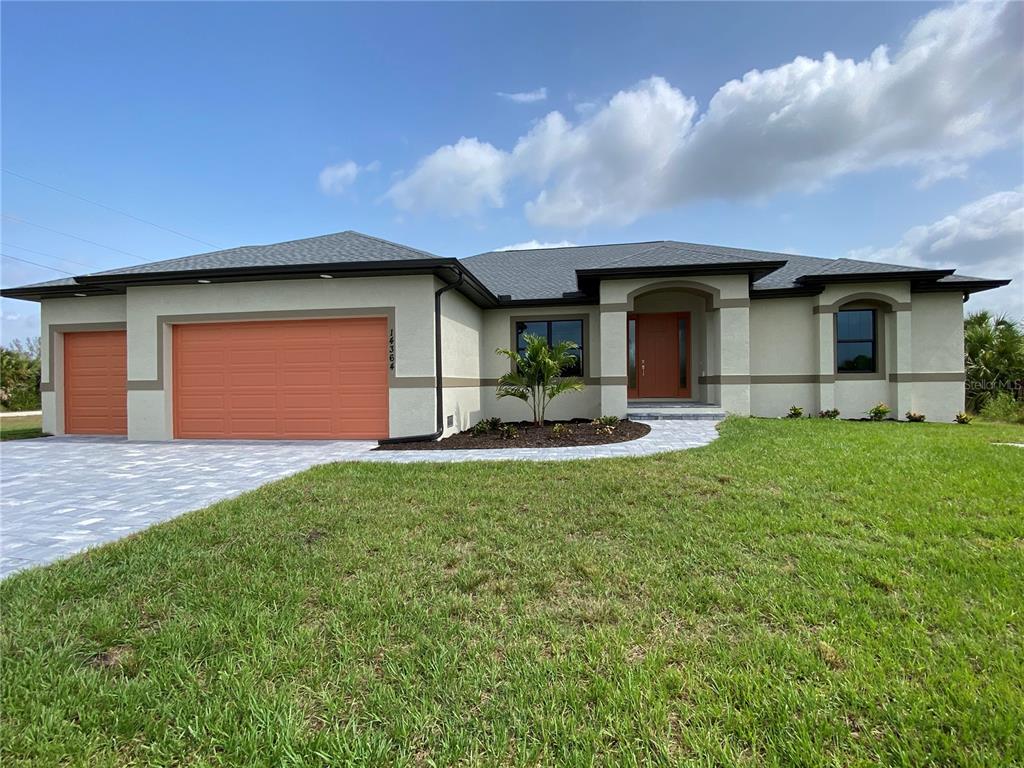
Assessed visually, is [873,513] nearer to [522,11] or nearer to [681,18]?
[681,18]

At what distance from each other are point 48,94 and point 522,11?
46.5ft

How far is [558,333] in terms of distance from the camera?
13539 millimetres

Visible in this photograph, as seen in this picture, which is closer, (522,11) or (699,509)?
(699,509)

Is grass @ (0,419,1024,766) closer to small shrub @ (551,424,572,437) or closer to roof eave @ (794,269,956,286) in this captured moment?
small shrub @ (551,424,572,437)

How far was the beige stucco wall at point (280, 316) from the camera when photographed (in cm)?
970

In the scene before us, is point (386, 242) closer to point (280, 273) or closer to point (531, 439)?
point (280, 273)

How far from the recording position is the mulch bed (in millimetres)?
8938

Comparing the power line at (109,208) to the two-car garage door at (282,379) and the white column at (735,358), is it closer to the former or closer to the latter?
the two-car garage door at (282,379)

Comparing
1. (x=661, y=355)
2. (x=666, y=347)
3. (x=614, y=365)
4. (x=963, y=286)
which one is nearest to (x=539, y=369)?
(x=614, y=365)

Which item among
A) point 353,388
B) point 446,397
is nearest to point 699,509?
point 446,397

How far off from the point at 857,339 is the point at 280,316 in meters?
15.3

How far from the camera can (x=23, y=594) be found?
3.04 metres

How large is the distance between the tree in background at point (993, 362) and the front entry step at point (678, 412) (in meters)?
9.99

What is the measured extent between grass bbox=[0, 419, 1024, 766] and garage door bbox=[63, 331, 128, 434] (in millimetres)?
10571
